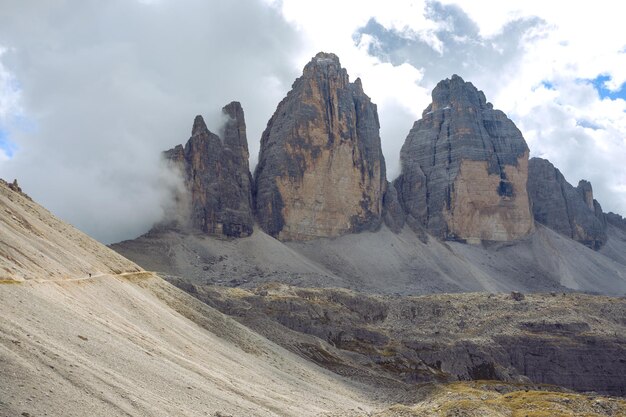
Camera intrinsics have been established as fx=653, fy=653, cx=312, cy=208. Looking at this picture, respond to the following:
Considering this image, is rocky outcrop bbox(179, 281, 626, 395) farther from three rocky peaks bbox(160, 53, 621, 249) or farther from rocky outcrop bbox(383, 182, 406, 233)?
rocky outcrop bbox(383, 182, 406, 233)

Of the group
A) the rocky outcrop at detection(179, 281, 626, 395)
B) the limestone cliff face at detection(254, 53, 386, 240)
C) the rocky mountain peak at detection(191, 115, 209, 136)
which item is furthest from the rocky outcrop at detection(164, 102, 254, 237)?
the rocky outcrop at detection(179, 281, 626, 395)

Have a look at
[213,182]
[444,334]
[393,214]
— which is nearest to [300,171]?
[213,182]

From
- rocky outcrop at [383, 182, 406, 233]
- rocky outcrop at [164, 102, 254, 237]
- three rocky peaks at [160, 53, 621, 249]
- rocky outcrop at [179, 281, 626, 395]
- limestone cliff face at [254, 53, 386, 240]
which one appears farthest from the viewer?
rocky outcrop at [383, 182, 406, 233]

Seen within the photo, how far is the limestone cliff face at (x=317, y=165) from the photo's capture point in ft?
572

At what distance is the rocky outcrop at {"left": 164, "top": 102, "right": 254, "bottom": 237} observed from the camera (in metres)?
159

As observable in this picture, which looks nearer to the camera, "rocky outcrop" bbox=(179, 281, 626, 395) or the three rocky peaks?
"rocky outcrop" bbox=(179, 281, 626, 395)

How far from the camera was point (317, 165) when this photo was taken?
179625mm

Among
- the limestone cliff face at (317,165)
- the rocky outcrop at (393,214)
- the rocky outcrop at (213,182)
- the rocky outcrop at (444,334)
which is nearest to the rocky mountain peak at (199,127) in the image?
the rocky outcrop at (213,182)

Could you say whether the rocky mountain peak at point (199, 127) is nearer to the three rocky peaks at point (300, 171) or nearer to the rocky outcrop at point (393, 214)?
the three rocky peaks at point (300, 171)

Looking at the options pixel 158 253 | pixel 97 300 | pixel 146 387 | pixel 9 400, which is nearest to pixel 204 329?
pixel 97 300

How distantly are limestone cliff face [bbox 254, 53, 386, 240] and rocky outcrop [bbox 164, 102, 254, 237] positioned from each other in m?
9.48

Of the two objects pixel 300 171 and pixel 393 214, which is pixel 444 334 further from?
pixel 393 214

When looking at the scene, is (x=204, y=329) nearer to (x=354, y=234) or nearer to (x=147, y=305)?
(x=147, y=305)

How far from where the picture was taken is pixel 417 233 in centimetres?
19200
